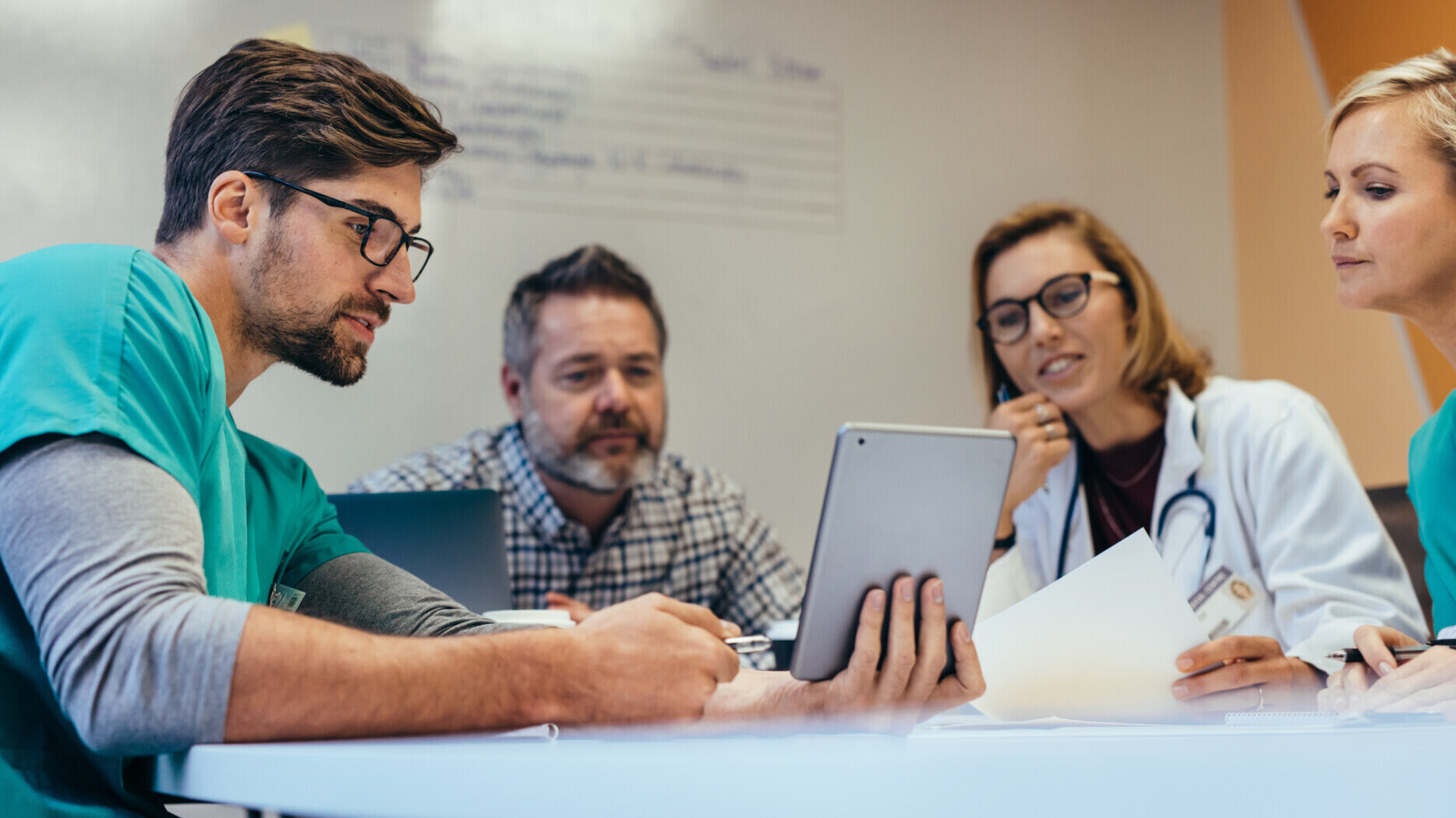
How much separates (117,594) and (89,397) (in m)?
0.13

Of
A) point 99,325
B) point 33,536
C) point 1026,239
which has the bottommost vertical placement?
point 33,536

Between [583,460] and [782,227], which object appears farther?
[782,227]

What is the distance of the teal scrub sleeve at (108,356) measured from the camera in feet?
2.27

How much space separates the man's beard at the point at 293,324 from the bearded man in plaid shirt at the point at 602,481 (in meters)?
1.13

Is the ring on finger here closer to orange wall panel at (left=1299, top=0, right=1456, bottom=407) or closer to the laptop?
the laptop

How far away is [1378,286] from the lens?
4.58 feet

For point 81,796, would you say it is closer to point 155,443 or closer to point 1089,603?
point 155,443

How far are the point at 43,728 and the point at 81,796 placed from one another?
0.17 feet

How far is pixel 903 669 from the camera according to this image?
2.67 ft

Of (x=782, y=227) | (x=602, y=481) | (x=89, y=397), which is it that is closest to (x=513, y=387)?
(x=602, y=481)

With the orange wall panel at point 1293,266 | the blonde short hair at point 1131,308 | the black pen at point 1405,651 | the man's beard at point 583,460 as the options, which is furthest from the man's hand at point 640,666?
the orange wall panel at point 1293,266

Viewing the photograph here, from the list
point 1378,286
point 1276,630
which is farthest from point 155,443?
point 1276,630

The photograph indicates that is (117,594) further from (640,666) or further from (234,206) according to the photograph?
(234,206)

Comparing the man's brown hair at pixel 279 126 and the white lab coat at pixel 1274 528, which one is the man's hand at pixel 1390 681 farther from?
the man's brown hair at pixel 279 126
